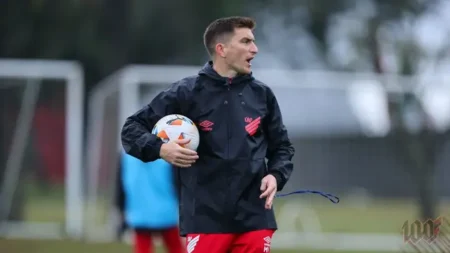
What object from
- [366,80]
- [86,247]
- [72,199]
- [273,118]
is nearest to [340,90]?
[366,80]

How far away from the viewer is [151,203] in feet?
33.8

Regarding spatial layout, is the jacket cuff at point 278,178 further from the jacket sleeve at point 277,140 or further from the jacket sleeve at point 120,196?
the jacket sleeve at point 120,196

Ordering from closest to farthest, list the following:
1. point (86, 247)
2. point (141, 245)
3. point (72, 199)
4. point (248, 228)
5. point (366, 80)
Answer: point (248, 228) < point (141, 245) < point (86, 247) < point (72, 199) < point (366, 80)

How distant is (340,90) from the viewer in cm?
2278

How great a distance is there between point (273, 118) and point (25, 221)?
12948 millimetres

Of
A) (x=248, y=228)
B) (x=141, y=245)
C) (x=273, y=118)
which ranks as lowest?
(x=141, y=245)

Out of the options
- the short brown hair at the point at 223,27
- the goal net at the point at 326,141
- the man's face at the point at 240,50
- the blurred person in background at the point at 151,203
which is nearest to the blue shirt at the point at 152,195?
the blurred person in background at the point at 151,203

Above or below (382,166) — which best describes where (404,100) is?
above

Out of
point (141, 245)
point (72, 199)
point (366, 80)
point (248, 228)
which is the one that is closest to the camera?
point (248, 228)

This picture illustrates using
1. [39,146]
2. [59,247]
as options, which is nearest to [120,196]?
[59,247]

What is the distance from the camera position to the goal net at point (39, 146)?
18.0 m

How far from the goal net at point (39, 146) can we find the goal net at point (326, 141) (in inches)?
29.6

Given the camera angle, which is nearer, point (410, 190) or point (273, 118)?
point (273, 118)

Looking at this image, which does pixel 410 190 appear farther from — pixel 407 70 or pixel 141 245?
pixel 141 245
